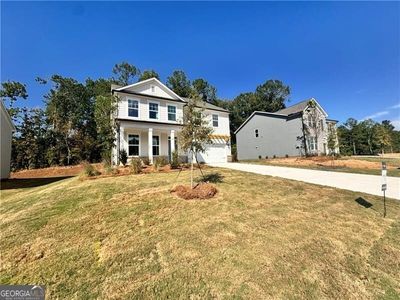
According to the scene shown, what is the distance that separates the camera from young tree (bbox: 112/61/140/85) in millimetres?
37188

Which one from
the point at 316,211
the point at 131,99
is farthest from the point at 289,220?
the point at 131,99

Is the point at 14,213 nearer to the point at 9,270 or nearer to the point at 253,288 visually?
the point at 9,270

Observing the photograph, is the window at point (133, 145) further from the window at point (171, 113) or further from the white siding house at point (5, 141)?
the white siding house at point (5, 141)

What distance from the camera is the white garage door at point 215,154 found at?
861 inches

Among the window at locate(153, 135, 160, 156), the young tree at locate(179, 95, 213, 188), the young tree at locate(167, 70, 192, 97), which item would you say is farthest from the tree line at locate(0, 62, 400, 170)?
the young tree at locate(179, 95, 213, 188)

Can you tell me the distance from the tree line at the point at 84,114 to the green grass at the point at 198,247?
11.4 metres

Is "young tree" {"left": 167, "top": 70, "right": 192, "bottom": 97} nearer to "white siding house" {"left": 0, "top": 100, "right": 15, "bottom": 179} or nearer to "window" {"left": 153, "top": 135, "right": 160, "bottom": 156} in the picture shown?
Result: "window" {"left": 153, "top": 135, "right": 160, "bottom": 156}

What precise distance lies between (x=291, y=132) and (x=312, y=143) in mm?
2914

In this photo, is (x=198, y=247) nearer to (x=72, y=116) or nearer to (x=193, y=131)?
(x=193, y=131)

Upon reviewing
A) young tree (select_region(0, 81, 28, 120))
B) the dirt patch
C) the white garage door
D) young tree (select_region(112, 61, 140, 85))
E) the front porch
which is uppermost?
young tree (select_region(112, 61, 140, 85))

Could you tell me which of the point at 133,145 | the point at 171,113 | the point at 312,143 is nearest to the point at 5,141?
the point at 133,145

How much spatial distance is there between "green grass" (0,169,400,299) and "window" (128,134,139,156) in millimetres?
10247

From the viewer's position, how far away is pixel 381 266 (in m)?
4.02

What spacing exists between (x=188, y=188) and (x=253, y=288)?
492 centimetres
